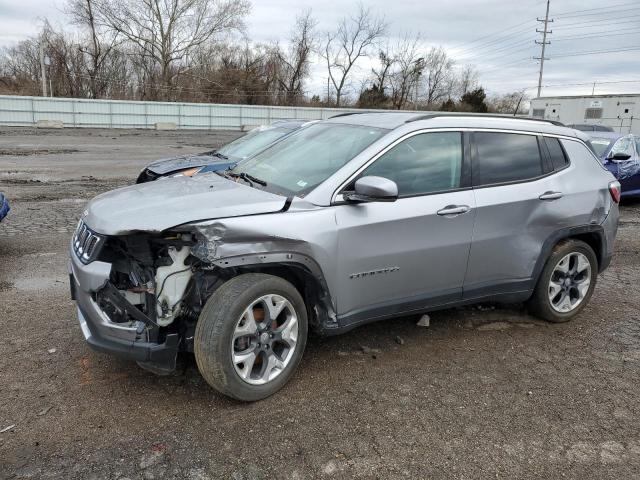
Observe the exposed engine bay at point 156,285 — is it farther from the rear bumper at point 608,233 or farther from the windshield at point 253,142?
the windshield at point 253,142

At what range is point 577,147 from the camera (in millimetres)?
4863

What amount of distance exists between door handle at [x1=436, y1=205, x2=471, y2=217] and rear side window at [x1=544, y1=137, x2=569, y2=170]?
1.21m

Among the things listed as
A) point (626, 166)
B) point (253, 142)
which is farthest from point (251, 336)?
point (626, 166)

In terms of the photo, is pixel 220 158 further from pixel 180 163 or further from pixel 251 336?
pixel 251 336

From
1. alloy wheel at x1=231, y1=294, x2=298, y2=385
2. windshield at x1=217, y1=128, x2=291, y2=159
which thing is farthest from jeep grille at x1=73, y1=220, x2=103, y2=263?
windshield at x1=217, y1=128, x2=291, y2=159

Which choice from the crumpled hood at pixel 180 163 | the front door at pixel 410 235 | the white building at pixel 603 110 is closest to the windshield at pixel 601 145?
the crumpled hood at pixel 180 163

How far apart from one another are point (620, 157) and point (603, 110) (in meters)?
33.1

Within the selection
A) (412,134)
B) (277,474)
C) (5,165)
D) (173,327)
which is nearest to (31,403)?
(173,327)

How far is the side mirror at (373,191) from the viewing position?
3.44m

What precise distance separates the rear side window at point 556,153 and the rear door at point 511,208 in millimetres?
12

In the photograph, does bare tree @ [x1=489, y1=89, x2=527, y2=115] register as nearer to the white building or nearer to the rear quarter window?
the white building

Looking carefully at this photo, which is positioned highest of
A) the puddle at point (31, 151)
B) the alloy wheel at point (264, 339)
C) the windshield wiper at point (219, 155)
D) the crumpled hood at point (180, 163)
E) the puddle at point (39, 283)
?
the windshield wiper at point (219, 155)

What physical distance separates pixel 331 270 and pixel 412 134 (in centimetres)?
125

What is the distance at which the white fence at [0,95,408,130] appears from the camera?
35281mm
